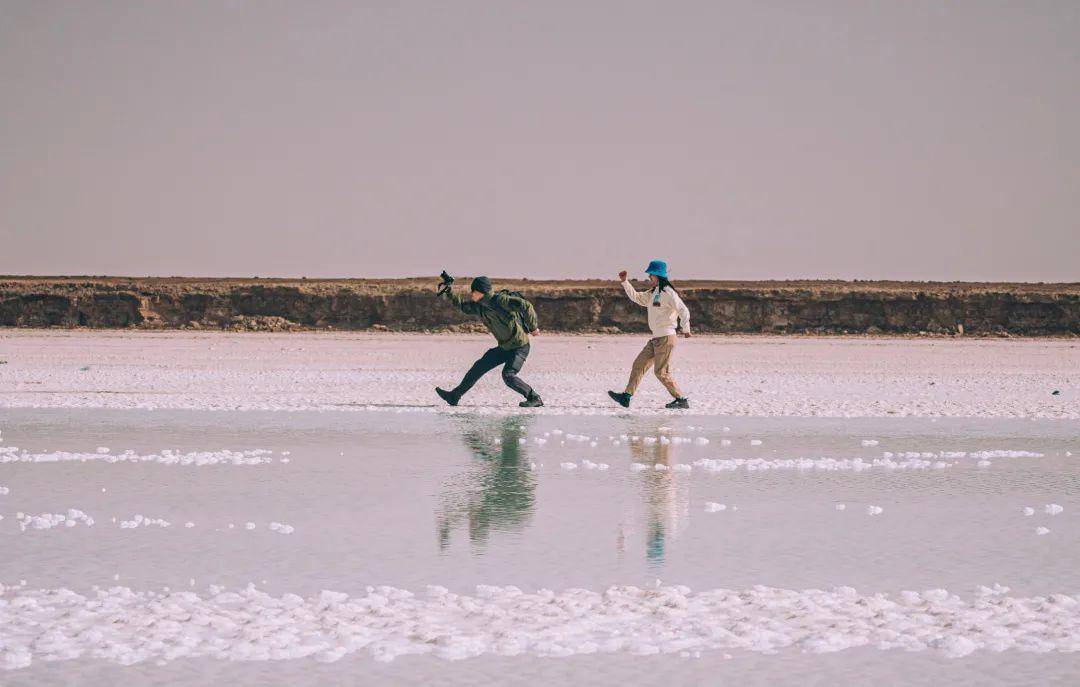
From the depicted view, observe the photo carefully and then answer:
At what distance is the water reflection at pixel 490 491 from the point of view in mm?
8945

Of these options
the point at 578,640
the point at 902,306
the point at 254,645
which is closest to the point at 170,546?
the point at 254,645

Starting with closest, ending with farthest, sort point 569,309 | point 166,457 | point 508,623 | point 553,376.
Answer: point 508,623, point 166,457, point 553,376, point 569,309

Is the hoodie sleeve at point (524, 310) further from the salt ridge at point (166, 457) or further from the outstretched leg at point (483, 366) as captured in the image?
the salt ridge at point (166, 457)

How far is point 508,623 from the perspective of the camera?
632 cm

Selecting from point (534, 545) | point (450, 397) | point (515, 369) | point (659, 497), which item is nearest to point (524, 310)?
point (515, 369)

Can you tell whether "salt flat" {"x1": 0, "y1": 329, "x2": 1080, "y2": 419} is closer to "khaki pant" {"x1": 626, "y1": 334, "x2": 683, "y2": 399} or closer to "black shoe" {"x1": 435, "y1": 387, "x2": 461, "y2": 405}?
"black shoe" {"x1": 435, "y1": 387, "x2": 461, "y2": 405}

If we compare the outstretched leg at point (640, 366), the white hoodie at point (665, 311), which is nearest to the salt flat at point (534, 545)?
the outstretched leg at point (640, 366)

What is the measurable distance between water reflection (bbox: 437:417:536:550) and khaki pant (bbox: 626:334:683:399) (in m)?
3.42

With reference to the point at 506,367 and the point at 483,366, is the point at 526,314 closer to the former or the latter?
the point at 506,367

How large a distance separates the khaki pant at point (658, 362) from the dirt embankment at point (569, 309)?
4411 cm

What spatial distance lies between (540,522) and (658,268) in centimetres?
892

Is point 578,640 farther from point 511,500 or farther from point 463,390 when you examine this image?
point 463,390

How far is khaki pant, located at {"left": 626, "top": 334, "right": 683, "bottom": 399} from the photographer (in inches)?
699

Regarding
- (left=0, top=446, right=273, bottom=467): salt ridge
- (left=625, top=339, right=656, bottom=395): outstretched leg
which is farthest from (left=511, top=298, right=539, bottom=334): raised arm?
(left=0, top=446, right=273, bottom=467): salt ridge
